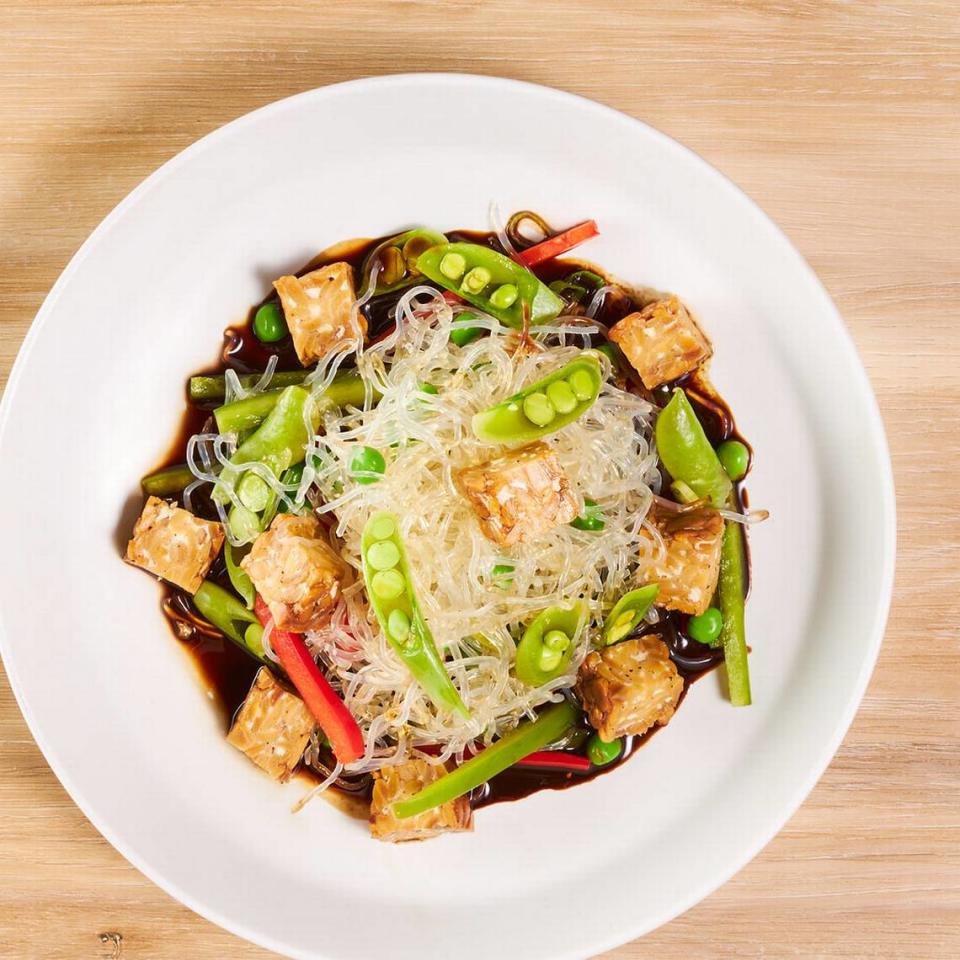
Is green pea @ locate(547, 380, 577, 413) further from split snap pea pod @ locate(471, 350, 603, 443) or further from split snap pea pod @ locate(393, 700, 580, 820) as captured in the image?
split snap pea pod @ locate(393, 700, 580, 820)

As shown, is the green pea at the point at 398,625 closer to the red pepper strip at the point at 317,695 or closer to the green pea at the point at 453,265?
the red pepper strip at the point at 317,695

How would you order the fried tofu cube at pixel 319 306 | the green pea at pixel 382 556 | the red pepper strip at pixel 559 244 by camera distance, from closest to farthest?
the green pea at pixel 382 556, the fried tofu cube at pixel 319 306, the red pepper strip at pixel 559 244

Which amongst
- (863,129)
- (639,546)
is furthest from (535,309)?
(863,129)

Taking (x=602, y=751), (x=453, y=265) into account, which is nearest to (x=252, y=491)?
(x=453, y=265)

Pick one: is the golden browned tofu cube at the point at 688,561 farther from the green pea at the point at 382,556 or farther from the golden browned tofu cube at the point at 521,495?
the green pea at the point at 382,556

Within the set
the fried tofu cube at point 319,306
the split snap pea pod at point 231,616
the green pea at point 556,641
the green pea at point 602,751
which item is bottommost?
the green pea at point 602,751

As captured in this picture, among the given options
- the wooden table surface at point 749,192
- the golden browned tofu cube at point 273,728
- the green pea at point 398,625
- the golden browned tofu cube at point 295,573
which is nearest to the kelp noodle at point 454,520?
the golden browned tofu cube at point 295,573

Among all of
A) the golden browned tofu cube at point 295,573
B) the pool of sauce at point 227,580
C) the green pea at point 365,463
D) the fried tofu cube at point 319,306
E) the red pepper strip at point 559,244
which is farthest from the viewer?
the pool of sauce at point 227,580

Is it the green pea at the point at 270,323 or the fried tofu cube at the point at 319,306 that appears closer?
the fried tofu cube at the point at 319,306

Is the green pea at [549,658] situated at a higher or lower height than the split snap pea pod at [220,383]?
lower
